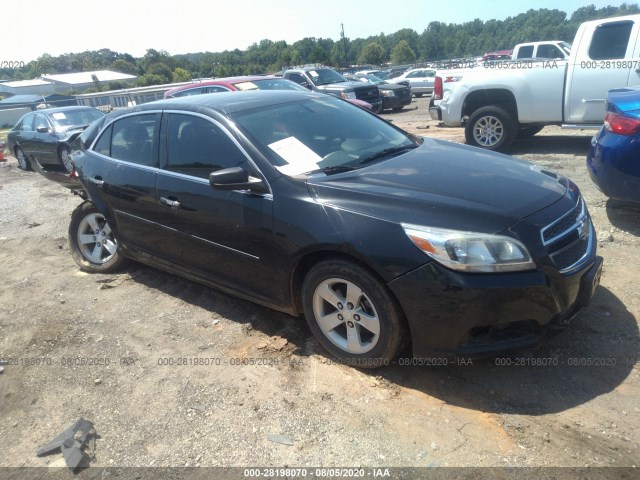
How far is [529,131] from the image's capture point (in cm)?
939

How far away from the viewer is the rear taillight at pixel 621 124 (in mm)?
4477

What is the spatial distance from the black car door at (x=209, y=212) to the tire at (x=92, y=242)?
3.81 feet

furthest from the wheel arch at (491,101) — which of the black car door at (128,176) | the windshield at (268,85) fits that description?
the black car door at (128,176)

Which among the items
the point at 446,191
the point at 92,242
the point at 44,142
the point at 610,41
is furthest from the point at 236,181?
the point at 44,142

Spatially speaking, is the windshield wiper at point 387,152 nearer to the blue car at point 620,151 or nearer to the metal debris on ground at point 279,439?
the metal debris on ground at point 279,439

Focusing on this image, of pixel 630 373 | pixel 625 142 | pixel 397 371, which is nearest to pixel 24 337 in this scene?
pixel 397 371

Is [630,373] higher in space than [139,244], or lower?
lower

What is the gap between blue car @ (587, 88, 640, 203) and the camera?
4480 millimetres

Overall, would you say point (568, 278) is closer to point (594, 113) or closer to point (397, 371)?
point (397, 371)

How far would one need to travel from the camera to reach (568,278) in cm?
279

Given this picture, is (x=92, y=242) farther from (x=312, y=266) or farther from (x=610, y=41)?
(x=610, y=41)

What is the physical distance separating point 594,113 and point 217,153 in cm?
666

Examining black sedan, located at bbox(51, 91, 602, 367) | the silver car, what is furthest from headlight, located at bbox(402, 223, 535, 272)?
the silver car

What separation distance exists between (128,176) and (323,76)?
13.6m
